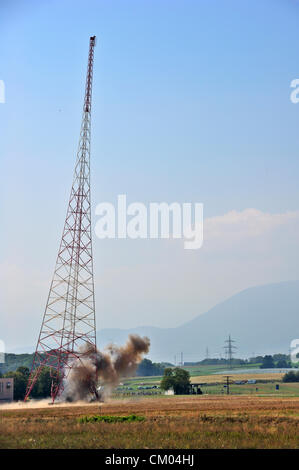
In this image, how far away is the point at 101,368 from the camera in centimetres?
11656

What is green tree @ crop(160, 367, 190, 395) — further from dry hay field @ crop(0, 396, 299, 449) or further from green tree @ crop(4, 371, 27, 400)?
dry hay field @ crop(0, 396, 299, 449)

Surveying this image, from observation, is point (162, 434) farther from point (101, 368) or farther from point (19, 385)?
point (19, 385)

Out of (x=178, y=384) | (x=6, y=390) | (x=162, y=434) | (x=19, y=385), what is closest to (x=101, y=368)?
(x=6, y=390)

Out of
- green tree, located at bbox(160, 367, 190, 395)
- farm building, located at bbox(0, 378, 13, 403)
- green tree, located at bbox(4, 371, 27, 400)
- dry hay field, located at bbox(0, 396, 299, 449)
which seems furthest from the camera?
green tree, located at bbox(160, 367, 190, 395)

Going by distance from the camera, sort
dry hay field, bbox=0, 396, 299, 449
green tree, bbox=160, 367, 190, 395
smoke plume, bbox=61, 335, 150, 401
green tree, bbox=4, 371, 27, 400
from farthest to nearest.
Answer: green tree, bbox=160, 367, 190, 395 → green tree, bbox=4, 371, 27, 400 → smoke plume, bbox=61, 335, 150, 401 → dry hay field, bbox=0, 396, 299, 449

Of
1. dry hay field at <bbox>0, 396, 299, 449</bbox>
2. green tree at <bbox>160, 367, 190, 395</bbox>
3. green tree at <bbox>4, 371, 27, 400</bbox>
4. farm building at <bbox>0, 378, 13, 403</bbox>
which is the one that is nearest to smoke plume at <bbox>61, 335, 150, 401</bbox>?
farm building at <bbox>0, 378, 13, 403</bbox>

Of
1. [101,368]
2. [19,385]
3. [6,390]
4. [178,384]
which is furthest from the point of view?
[178,384]

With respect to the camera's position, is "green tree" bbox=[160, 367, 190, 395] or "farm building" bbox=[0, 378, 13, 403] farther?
"green tree" bbox=[160, 367, 190, 395]

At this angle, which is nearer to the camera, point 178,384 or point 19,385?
point 19,385

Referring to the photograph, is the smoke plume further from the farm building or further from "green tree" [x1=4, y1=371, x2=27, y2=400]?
"green tree" [x1=4, y1=371, x2=27, y2=400]

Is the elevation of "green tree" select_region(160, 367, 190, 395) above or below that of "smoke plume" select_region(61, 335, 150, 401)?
below

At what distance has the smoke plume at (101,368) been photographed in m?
112

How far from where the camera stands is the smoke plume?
112m
